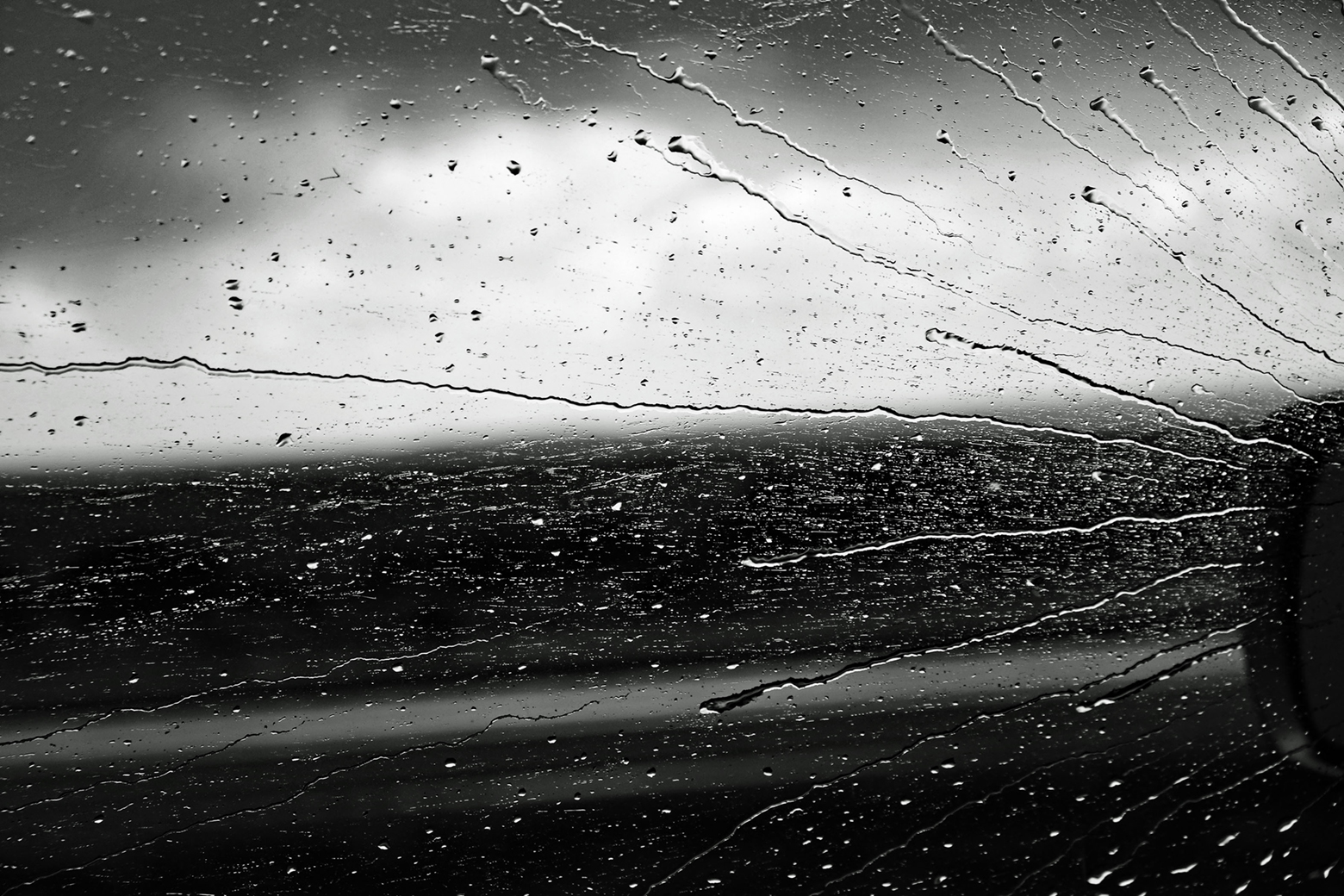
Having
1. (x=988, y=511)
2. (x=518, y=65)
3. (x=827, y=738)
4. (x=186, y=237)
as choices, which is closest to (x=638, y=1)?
(x=518, y=65)

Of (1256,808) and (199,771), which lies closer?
(199,771)

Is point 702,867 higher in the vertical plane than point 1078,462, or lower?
lower

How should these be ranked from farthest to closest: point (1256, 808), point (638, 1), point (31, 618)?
point (1256, 808) < point (638, 1) < point (31, 618)

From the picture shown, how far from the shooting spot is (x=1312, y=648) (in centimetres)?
110

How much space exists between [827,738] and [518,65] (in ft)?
2.91

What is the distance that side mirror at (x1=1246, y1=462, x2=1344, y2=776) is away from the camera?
109 centimetres

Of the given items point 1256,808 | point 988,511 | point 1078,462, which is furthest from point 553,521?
point 1256,808

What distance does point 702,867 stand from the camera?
38.5 inches

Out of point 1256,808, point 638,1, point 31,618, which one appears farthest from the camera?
point 1256,808

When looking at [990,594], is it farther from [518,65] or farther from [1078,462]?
[518,65]

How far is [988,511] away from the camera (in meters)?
1.00

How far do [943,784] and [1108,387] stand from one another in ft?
1.81

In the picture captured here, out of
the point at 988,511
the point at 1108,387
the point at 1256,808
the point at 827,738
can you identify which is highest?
the point at 1108,387

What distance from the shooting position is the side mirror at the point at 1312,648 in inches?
42.9
